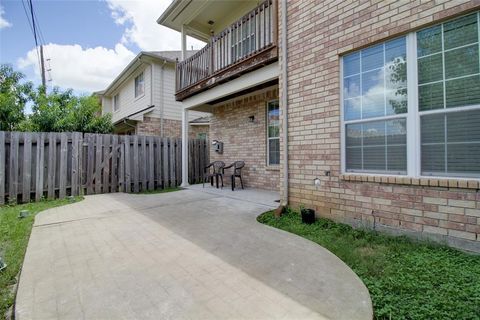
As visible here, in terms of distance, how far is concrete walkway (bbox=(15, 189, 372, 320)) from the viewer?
6.37 feet

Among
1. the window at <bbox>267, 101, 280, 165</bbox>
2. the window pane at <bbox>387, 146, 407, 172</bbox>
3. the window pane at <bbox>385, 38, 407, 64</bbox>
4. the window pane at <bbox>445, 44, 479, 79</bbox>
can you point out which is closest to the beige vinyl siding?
the window at <bbox>267, 101, 280, 165</bbox>

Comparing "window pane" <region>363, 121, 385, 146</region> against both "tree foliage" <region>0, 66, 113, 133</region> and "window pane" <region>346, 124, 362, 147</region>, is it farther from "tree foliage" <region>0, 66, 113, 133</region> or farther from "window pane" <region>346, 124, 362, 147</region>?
"tree foliage" <region>0, 66, 113, 133</region>

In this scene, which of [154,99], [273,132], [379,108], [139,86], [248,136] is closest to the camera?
[379,108]

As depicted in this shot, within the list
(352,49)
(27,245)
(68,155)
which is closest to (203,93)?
(68,155)

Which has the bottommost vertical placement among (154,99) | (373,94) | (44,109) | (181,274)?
(181,274)

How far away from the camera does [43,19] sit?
1029 cm

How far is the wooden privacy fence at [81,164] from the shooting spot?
20.3 feet

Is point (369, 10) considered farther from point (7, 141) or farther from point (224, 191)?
point (7, 141)

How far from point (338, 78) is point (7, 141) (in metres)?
7.91

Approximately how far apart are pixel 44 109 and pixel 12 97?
1.72 m

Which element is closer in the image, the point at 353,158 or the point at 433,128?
the point at 433,128

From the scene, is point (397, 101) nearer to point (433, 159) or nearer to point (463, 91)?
point (463, 91)

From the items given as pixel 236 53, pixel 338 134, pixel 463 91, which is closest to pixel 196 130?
pixel 236 53

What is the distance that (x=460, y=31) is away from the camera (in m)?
2.89
